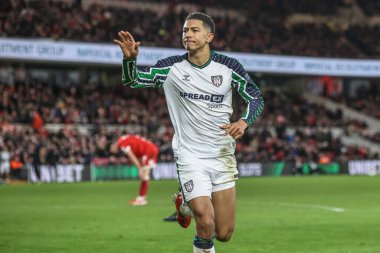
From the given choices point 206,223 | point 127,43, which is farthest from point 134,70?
point 206,223

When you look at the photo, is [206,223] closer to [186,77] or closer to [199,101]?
[199,101]

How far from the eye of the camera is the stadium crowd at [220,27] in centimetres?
3788

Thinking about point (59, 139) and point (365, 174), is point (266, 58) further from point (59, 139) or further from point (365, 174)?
point (59, 139)

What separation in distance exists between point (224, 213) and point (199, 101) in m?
1.17

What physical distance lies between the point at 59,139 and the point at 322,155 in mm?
14232

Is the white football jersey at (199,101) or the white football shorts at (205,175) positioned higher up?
the white football jersey at (199,101)

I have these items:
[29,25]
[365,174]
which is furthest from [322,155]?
[29,25]

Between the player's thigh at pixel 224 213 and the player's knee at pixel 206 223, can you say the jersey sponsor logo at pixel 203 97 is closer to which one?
the player's thigh at pixel 224 213

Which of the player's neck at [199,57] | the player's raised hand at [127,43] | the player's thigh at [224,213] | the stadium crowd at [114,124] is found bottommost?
the stadium crowd at [114,124]

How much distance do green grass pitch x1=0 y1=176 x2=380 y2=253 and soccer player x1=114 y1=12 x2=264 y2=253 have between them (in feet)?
9.16

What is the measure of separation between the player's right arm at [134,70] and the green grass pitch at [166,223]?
3.45 meters

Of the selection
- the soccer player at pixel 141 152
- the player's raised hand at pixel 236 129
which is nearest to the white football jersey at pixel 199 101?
the player's raised hand at pixel 236 129

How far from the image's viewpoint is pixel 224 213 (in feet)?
27.2

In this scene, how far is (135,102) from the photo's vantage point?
4019 centimetres
